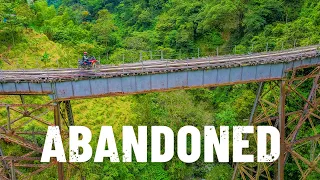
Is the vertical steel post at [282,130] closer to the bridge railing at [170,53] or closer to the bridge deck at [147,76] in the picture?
the bridge deck at [147,76]

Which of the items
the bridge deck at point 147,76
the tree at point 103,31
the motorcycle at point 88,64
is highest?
the motorcycle at point 88,64

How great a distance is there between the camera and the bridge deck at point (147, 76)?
1934 cm

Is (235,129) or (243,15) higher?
(243,15)

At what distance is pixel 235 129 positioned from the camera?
26125 millimetres

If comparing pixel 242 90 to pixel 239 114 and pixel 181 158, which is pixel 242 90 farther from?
pixel 181 158

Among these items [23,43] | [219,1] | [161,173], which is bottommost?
[161,173]

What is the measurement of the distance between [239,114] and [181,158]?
594cm

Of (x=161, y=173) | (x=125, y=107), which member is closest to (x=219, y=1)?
(x=125, y=107)

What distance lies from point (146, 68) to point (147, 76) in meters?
0.73

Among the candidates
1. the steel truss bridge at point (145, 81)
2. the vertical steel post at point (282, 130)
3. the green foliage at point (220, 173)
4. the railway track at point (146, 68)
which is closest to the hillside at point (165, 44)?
the green foliage at point (220, 173)

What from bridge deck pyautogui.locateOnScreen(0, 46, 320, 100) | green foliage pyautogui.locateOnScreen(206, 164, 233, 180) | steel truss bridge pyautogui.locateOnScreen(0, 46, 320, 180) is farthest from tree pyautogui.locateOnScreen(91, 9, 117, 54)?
bridge deck pyautogui.locateOnScreen(0, 46, 320, 100)

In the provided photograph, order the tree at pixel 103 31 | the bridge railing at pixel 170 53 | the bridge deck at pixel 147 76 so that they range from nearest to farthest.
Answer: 1. the bridge deck at pixel 147 76
2. the bridge railing at pixel 170 53
3. the tree at pixel 103 31

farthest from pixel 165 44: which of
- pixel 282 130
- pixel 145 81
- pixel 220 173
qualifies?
pixel 282 130

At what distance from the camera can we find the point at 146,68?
67.5 ft
